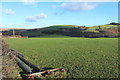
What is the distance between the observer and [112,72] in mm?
7113

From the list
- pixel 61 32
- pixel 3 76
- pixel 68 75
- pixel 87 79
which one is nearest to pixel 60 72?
pixel 68 75

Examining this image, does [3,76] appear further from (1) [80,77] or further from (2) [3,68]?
(1) [80,77]

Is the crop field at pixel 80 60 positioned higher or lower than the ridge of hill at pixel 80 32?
lower

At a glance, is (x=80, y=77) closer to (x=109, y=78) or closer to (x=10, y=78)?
(x=109, y=78)

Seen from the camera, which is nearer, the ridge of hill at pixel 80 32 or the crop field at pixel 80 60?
the crop field at pixel 80 60

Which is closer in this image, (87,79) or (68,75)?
(87,79)

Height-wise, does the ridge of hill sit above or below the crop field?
above

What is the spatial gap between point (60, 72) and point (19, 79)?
1.96m

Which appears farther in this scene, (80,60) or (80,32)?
(80,32)

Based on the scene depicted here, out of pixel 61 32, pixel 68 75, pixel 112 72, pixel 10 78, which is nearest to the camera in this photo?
pixel 10 78

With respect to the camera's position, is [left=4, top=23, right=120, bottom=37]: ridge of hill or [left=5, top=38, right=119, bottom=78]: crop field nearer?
[left=5, top=38, right=119, bottom=78]: crop field

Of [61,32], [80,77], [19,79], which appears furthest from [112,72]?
[61,32]

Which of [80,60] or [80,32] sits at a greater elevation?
[80,32]

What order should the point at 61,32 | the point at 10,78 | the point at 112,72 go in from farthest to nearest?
the point at 61,32 → the point at 112,72 → the point at 10,78
